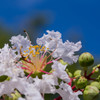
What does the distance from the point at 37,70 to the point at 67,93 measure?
0.23 meters

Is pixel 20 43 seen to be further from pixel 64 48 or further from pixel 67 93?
pixel 67 93

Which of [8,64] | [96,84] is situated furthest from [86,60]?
Result: [8,64]

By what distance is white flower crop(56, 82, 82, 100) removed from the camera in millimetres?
1095

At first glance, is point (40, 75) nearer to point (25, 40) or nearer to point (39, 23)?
point (25, 40)

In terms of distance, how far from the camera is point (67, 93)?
1114mm

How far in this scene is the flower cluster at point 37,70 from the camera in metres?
1.07

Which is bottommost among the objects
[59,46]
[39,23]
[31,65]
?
[31,65]

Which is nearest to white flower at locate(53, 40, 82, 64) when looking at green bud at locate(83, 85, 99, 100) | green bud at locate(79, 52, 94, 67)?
green bud at locate(79, 52, 94, 67)

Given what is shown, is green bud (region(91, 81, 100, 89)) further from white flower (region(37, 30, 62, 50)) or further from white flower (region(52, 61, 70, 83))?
white flower (region(37, 30, 62, 50))

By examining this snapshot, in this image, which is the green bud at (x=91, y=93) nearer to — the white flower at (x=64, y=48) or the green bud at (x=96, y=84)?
the green bud at (x=96, y=84)

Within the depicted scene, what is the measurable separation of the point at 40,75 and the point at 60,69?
15 cm

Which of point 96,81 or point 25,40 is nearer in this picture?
point 96,81

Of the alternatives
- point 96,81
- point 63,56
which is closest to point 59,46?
point 63,56

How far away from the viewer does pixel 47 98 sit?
1.15m
